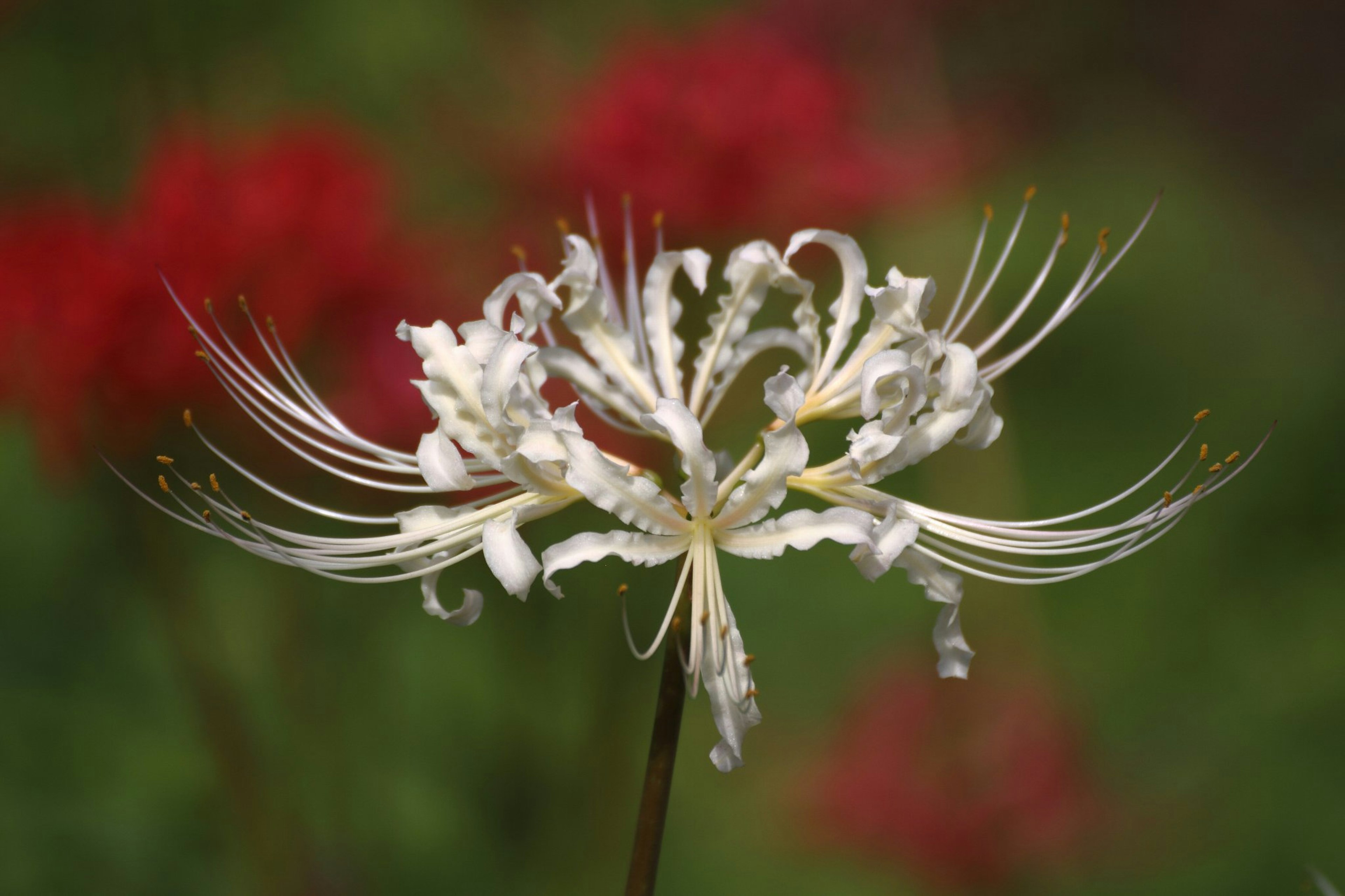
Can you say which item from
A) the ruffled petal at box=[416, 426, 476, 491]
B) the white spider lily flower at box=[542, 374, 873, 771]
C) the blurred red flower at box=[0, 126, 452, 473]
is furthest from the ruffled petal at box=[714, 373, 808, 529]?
the blurred red flower at box=[0, 126, 452, 473]

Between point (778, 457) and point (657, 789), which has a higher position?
point (778, 457)

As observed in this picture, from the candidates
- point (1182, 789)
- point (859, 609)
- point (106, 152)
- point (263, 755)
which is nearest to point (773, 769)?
point (859, 609)

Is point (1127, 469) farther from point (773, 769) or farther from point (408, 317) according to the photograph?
point (408, 317)

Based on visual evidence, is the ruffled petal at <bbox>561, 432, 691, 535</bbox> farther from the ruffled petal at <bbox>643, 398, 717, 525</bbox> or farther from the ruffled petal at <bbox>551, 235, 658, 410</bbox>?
the ruffled petal at <bbox>551, 235, 658, 410</bbox>

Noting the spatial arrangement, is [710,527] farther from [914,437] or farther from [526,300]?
[526,300]

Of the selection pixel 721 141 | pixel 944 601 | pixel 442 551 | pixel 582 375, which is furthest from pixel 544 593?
pixel 944 601

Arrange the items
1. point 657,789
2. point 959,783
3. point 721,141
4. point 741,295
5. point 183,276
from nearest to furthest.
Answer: point 657,789 < point 741,295 < point 183,276 < point 959,783 < point 721,141
